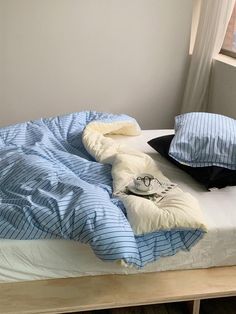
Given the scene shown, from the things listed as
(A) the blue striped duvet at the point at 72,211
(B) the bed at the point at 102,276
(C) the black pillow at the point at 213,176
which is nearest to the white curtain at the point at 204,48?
(C) the black pillow at the point at 213,176

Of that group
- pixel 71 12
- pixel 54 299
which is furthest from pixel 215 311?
pixel 71 12

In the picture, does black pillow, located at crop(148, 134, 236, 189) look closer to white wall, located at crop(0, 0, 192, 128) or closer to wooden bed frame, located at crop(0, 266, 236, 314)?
wooden bed frame, located at crop(0, 266, 236, 314)

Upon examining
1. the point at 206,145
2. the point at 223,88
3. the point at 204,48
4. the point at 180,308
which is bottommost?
the point at 180,308

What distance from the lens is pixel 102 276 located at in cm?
139

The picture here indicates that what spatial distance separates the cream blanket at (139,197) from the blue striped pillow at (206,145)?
0.47 feet

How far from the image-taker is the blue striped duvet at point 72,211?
1.26m

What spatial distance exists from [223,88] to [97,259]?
1939mm

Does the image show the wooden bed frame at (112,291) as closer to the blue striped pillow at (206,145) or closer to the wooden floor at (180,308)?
the wooden floor at (180,308)

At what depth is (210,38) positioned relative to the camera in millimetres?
2896

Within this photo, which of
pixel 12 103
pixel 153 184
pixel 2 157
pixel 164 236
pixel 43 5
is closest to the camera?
pixel 164 236

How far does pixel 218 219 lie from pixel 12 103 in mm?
2063

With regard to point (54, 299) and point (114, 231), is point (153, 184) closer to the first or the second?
point (114, 231)

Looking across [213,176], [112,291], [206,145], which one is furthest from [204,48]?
[112,291]

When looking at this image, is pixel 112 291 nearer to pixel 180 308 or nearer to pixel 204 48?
pixel 180 308
